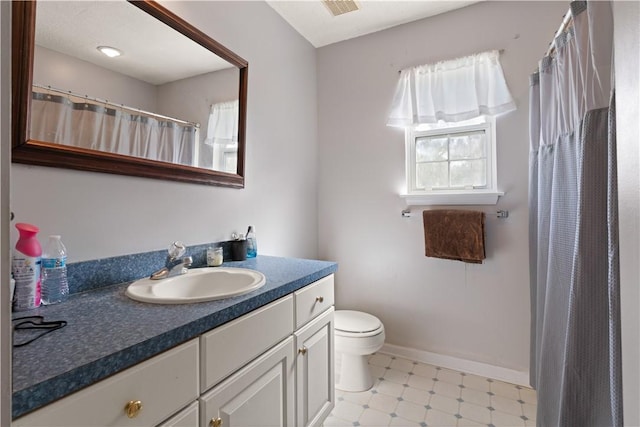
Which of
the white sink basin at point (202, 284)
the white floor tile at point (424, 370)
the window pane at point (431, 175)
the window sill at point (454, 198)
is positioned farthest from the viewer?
the window pane at point (431, 175)

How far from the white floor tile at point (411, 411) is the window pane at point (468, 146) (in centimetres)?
158

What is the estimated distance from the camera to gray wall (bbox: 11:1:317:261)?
0.99m

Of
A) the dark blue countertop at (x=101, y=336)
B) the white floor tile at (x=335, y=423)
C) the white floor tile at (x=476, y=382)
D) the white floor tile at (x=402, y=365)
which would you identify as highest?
the dark blue countertop at (x=101, y=336)

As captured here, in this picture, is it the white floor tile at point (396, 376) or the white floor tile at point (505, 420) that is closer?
the white floor tile at point (505, 420)

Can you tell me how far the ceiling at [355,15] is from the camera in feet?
6.34

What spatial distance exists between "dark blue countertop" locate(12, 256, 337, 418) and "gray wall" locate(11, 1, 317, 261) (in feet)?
0.83

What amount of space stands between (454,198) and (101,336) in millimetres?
1931

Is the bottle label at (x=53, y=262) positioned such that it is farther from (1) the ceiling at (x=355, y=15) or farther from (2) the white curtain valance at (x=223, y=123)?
(1) the ceiling at (x=355, y=15)

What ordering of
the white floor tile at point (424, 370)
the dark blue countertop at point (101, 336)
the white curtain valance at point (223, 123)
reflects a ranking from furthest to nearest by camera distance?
the white floor tile at point (424, 370) → the white curtain valance at point (223, 123) → the dark blue countertop at point (101, 336)

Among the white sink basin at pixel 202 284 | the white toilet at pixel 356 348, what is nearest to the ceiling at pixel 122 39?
the white sink basin at pixel 202 284

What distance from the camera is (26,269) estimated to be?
2.75 ft

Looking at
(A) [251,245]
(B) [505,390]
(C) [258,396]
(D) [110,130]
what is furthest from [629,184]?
(B) [505,390]

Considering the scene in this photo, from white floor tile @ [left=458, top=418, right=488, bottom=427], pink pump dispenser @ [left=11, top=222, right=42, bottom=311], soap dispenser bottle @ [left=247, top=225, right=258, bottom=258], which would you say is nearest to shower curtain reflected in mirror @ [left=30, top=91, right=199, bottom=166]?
pink pump dispenser @ [left=11, top=222, right=42, bottom=311]

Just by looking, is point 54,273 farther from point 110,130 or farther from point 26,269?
point 110,130
